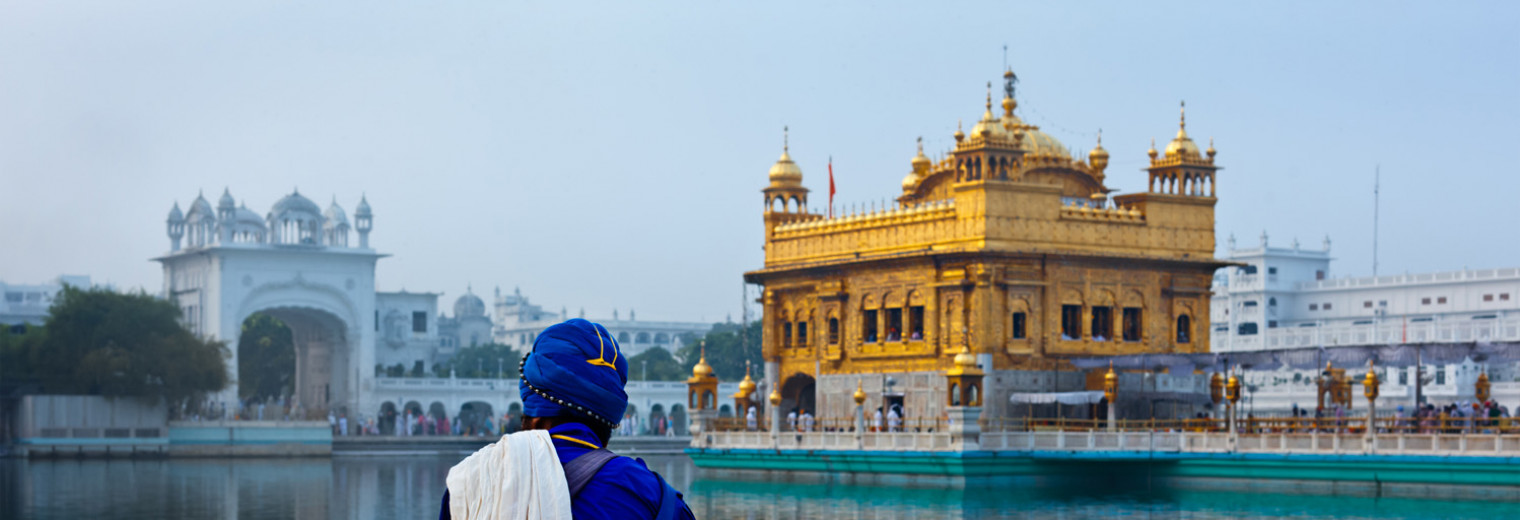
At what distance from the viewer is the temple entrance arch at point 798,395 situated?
36500mm

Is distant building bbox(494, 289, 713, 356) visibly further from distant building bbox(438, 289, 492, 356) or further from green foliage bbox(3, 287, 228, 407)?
green foliage bbox(3, 287, 228, 407)

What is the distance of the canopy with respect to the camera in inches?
1218

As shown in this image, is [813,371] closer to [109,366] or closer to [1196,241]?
[1196,241]

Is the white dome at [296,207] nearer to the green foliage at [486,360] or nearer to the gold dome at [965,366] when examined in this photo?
the green foliage at [486,360]

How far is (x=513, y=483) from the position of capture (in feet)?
12.7

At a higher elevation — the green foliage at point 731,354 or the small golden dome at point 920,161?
the small golden dome at point 920,161

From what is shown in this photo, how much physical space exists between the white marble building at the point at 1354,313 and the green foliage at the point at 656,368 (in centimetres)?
2338

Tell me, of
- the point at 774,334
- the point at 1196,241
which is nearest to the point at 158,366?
the point at 774,334

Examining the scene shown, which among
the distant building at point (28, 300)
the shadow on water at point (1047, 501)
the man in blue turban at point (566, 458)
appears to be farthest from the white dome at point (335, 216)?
the man in blue turban at point (566, 458)

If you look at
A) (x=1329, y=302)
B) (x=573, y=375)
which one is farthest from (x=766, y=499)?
(x=1329, y=302)

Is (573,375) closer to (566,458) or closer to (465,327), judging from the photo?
(566,458)

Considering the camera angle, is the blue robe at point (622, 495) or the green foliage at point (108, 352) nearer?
the blue robe at point (622, 495)

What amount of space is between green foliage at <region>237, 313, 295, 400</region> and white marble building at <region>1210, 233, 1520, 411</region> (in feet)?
119

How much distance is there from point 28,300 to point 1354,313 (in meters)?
62.7
